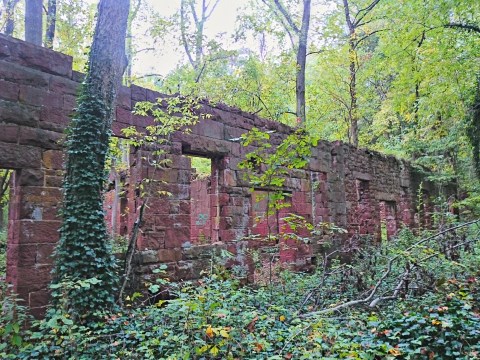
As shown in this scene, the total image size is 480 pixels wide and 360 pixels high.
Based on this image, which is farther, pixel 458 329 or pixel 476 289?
pixel 476 289

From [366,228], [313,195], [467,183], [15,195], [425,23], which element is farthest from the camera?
[467,183]

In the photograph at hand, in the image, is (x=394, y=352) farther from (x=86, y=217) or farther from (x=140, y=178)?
(x=140, y=178)

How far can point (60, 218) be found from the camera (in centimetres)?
528

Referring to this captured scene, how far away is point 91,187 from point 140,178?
51.9 inches

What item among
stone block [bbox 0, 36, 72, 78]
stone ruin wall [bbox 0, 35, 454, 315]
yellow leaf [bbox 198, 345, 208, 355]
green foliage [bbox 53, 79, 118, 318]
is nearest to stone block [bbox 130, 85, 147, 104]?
stone ruin wall [bbox 0, 35, 454, 315]

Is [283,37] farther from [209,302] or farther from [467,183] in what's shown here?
[209,302]

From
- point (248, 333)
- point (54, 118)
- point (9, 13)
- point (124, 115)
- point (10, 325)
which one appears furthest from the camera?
point (9, 13)

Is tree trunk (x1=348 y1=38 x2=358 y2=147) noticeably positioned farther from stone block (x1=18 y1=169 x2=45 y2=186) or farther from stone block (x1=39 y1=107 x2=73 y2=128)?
stone block (x1=18 y1=169 x2=45 y2=186)

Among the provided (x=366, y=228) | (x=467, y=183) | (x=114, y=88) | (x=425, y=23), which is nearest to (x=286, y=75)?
(x=425, y=23)

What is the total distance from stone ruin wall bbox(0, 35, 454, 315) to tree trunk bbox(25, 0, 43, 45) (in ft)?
20.4

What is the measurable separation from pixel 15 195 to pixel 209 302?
2.92 m

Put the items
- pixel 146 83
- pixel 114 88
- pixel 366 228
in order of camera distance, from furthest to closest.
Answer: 1. pixel 146 83
2. pixel 366 228
3. pixel 114 88

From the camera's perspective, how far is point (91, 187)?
200 inches

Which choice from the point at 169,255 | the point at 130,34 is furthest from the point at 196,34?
the point at 169,255
